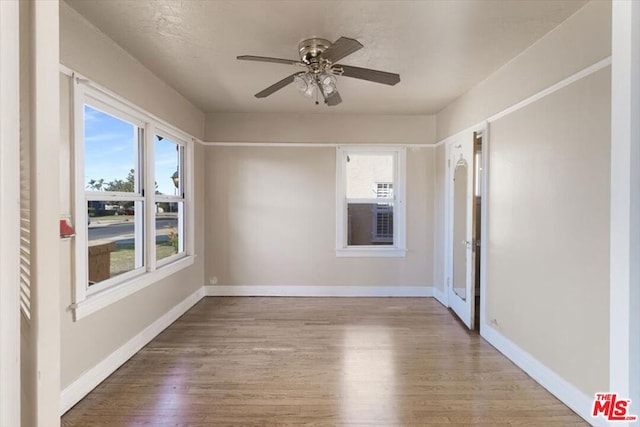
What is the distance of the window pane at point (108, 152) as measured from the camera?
8.16 feet

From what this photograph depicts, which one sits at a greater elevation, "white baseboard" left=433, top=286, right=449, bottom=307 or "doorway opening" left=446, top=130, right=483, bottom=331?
"doorway opening" left=446, top=130, right=483, bottom=331

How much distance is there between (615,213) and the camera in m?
0.86

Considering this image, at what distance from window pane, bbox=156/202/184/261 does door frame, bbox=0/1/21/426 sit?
334 cm

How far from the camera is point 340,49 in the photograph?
85.7 inches

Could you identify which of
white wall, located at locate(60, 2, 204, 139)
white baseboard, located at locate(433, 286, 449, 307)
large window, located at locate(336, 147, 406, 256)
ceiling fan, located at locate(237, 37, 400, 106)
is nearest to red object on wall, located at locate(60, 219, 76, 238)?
white wall, located at locate(60, 2, 204, 139)

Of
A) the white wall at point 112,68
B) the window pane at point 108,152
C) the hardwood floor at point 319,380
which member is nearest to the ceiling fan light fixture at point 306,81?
the white wall at point 112,68

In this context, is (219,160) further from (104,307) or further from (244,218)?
(104,307)

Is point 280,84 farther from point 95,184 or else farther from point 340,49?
point 95,184

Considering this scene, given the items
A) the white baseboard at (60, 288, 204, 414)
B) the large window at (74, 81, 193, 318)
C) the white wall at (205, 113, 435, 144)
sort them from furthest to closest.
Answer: the white wall at (205, 113, 435, 144)
the large window at (74, 81, 193, 318)
the white baseboard at (60, 288, 204, 414)


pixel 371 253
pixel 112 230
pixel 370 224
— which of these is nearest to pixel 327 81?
pixel 112 230

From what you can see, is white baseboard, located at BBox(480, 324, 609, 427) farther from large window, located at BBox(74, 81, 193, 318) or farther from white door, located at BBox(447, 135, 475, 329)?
large window, located at BBox(74, 81, 193, 318)

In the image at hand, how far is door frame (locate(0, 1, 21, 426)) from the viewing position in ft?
1.50

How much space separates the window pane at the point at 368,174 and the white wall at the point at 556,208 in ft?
5.75

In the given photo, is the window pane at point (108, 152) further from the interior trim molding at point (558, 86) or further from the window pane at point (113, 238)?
the interior trim molding at point (558, 86)
